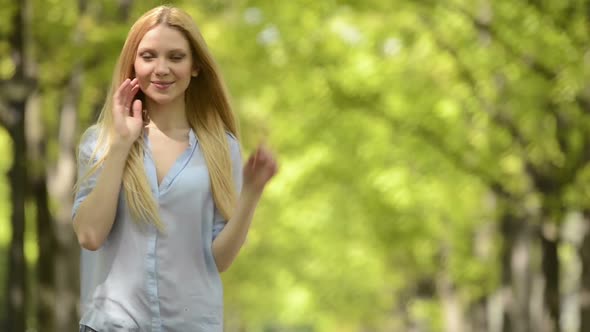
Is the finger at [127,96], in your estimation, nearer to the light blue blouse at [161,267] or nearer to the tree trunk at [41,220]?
the light blue blouse at [161,267]

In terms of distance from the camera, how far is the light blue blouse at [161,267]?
442cm

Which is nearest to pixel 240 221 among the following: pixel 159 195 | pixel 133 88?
pixel 159 195

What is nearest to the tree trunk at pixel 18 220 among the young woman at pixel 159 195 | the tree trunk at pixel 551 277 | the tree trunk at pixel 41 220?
the tree trunk at pixel 41 220

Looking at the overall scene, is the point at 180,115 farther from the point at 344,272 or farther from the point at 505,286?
the point at 344,272

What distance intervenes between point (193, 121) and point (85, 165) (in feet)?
1.30

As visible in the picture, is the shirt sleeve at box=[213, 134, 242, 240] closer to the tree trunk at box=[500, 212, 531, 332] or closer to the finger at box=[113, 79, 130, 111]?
the finger at box=[113, 79, 130, 111]

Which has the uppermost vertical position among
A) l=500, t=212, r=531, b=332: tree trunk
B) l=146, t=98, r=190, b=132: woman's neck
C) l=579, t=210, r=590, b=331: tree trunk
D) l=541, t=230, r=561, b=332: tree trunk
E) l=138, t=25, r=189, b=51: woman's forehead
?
l=138, t=25, r=189, b=51: woman's forehead

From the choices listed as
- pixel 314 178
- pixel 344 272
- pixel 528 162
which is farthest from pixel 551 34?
pixel 344 272

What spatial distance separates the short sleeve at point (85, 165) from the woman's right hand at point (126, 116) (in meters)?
0.14

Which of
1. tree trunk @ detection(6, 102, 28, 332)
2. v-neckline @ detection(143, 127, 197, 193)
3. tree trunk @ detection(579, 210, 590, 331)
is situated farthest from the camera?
tree trunk @ detection(579, 210, 590, 331)

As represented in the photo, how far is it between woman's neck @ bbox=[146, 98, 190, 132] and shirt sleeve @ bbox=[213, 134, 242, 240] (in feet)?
0.60

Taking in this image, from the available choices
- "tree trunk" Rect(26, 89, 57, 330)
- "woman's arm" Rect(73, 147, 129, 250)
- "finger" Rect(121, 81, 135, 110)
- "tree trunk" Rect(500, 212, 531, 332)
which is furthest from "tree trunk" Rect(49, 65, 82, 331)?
"woman's arm" Rect(73, 147, 129, 250)

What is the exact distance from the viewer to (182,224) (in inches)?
175

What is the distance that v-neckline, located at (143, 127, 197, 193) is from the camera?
4.46m
